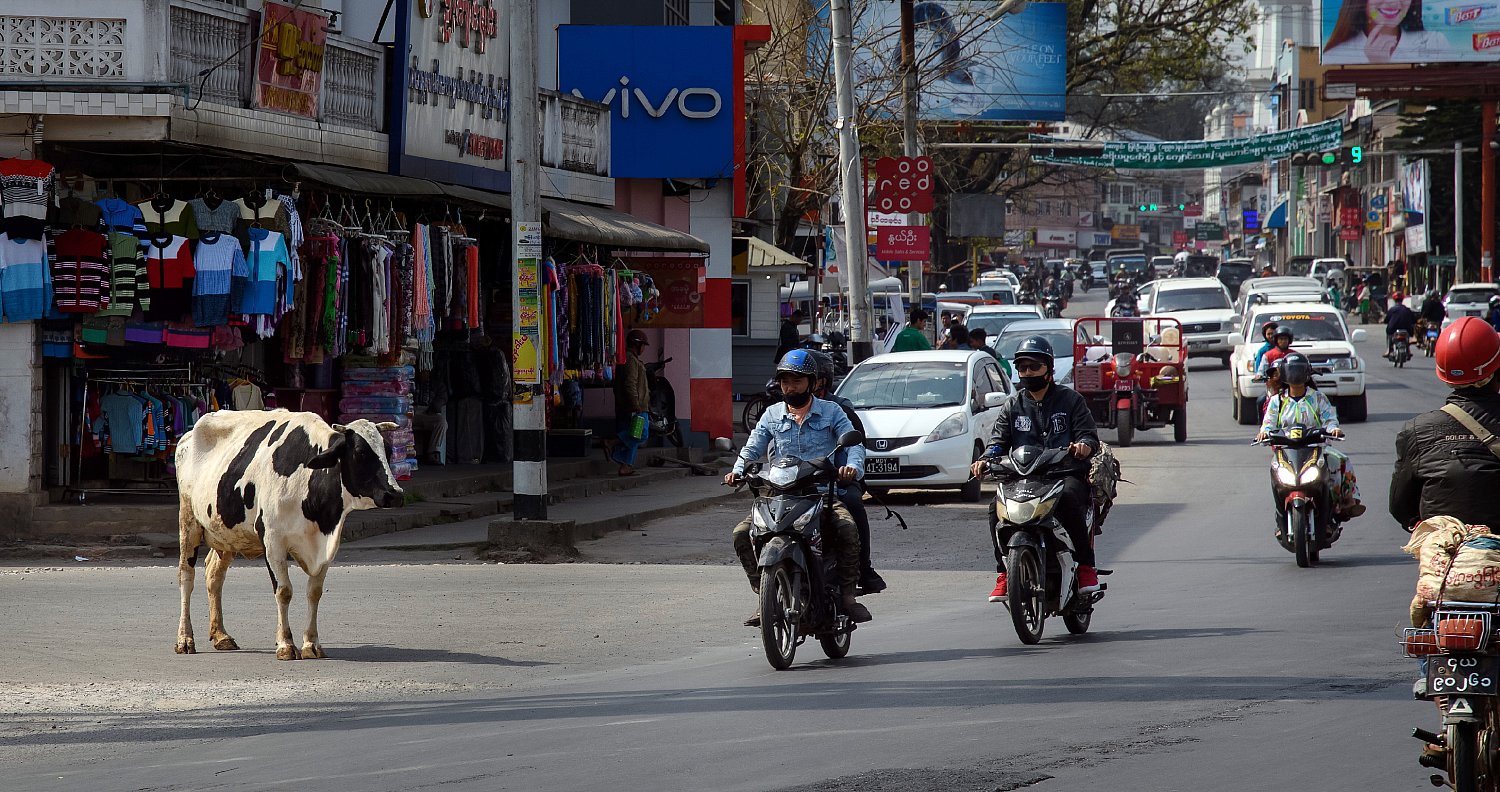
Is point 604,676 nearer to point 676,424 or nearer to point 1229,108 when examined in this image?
point 676,424

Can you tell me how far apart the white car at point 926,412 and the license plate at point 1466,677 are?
1335 centimetres

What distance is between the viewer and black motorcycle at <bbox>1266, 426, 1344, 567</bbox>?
46.8ft

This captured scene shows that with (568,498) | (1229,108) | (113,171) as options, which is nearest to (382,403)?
(568,498)

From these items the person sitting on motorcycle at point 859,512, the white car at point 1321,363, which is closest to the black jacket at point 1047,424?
the person sitting on motorcycle at point 859,512

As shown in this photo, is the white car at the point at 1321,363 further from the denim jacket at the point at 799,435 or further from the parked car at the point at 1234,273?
the parked car at the point at 1234,273

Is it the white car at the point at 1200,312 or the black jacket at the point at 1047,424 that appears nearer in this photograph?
the black jacket at the point at 1047,424

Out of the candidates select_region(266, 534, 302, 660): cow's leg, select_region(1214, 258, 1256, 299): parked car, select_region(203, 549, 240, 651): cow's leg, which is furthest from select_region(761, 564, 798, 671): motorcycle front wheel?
select_region(1214, 258, 1256, 299): parked car

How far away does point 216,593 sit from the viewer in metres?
10.5

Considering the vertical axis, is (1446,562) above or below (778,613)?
above

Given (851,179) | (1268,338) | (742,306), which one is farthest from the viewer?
(742,306)

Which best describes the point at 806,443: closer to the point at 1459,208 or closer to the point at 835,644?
the point at 835,644

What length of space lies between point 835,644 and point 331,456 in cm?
303

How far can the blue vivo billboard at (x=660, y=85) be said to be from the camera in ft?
81.1

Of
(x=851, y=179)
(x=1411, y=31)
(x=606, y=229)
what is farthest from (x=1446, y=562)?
(x=1411, y=31)
